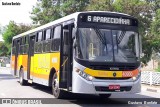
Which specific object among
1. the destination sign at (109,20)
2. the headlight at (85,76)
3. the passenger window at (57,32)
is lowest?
the headlight at (85,76)

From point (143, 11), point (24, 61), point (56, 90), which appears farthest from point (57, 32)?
point (143, 11)

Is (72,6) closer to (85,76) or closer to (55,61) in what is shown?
(55,61)

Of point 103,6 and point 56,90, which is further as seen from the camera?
point 103,6

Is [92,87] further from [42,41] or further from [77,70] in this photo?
[42,41]

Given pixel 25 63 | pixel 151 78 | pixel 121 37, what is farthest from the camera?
pixel 151 78

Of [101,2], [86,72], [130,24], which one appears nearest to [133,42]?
[130,24]

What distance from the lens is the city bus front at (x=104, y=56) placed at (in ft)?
37.3

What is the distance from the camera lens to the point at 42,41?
16.2m

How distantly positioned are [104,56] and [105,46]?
358 millimetres

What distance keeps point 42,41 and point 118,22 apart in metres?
5.10

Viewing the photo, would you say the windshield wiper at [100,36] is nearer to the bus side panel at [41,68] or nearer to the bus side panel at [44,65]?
the bus side panel at [44,65]

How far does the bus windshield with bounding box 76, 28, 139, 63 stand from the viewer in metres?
11.5

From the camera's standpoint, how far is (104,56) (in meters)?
11.5

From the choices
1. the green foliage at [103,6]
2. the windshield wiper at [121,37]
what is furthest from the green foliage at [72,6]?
the windshield wiper at [121,37]
